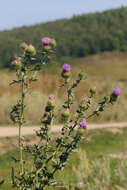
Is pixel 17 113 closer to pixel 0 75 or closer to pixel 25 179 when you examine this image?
pixel 25 179

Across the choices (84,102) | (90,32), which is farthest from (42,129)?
(90,32)

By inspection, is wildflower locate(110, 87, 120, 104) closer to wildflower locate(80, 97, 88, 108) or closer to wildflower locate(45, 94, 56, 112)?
wildflower locate(80, 97, 88, 108)

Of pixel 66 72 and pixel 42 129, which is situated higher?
pixel 66 72

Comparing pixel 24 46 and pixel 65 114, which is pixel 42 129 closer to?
pixel 65 114

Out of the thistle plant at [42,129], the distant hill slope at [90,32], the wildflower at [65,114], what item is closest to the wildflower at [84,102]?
the thistle plant at [42,129]

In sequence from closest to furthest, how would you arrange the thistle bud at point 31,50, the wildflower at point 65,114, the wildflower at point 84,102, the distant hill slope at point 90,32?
the thistle bud at point 31,50 → the wildflower at point 65,114 → the wildflower at point 84,102 → the distant hill slope at point 90,32

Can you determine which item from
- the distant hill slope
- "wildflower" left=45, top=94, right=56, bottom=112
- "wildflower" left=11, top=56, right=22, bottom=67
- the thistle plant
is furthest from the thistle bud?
the distant hill slope

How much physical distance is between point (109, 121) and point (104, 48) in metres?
76.8

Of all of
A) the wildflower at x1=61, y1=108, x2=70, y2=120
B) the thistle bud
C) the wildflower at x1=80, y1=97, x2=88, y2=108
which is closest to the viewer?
the thistle bud

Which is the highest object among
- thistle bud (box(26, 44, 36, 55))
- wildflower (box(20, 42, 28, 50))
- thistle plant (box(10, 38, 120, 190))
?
wildflower (box(20, 42, 28, 50))

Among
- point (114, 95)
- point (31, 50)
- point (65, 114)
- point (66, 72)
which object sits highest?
point (31, 50)

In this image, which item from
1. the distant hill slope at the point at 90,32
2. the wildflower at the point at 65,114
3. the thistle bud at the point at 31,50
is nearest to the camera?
the thistle bud at the point at 31,50

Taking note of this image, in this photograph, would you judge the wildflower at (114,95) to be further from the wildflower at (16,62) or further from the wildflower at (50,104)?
the wildflower at (16,62)

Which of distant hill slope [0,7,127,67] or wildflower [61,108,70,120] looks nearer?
wildflower [61,108,70,120]
